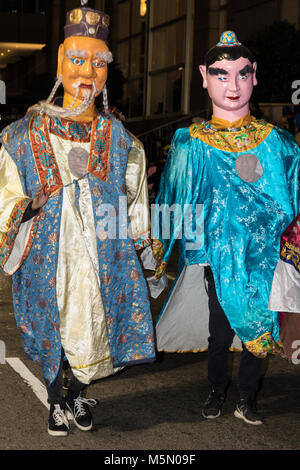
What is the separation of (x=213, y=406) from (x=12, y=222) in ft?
4.82

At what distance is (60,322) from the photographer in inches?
153

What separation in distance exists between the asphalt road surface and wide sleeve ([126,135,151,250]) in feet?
3.13

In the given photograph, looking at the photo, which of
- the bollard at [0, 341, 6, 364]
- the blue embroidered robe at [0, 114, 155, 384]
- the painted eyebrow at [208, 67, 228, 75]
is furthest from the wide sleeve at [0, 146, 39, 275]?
the bollard at [0, 341, 6, 364]

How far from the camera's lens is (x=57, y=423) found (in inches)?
152

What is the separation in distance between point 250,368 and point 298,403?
578mm

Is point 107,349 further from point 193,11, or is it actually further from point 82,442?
point 193,11

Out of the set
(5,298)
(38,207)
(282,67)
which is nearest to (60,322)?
(38,207)

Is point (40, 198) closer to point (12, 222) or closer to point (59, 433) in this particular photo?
point (12, 222)

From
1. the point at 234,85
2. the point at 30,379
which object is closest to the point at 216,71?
the point at 234,85

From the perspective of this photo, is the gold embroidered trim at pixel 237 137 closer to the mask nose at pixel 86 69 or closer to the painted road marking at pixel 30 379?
the mask nose at pixel 86 69

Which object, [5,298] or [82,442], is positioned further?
[5,298]

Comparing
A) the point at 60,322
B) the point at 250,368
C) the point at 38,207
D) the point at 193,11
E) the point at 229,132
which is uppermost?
the point at 193,11

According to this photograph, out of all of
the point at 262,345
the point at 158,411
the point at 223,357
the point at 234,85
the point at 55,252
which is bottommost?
the point at 158,411

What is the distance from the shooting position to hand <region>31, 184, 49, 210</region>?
3.82 metres
